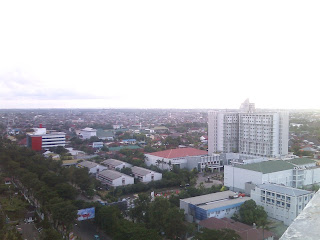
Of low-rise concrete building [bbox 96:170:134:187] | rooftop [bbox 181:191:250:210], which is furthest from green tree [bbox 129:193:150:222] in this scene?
low-rise concrete building [bbox 96:170:134:187]

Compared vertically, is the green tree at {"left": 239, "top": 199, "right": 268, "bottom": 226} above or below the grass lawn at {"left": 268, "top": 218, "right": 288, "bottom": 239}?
above

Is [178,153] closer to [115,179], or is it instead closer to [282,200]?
[115,179]

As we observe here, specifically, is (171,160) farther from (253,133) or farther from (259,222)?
(259,222)

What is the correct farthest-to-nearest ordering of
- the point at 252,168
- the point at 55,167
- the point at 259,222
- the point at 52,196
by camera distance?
1. the point at 55,167
2. the point at 252,168
3. the point at 52,196
4. the point at 259,222

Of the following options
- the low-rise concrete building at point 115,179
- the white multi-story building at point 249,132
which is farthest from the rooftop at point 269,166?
the low-rise concrete building at point 115,179

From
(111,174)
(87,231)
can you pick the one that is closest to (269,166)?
(111,174)

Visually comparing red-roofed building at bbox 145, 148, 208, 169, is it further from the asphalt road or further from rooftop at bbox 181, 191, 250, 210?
the asphalt road

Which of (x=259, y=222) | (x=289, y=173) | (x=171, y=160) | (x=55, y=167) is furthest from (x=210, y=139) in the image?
(x=259, y=222)
